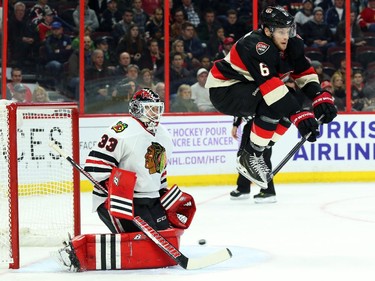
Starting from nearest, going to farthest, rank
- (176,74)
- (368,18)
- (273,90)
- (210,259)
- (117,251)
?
1. (273,90)
2. (117,251)
3. (210,259)
4. (176,74)
5. (368,18)

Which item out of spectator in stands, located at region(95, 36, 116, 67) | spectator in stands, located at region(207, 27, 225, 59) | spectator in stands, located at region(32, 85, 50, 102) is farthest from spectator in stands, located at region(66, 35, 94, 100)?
spectator in stands, located at region(207, 27, 225, 59)

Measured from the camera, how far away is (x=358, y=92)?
9258mm

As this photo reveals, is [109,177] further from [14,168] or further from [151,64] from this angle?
[151,64]

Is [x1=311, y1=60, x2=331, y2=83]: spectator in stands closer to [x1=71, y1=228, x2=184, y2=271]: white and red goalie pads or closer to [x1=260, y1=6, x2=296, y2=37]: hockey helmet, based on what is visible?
[x1=260, y1=6, x2=296, y2=37]: hockey helmet

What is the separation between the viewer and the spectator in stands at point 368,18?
30.7 ft

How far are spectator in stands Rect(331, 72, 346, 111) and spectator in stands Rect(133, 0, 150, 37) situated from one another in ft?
5.98

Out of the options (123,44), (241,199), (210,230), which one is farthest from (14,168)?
(123,44)

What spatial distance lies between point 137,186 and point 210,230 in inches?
56.6

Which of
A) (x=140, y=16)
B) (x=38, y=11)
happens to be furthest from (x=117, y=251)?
(x=140, y=16)

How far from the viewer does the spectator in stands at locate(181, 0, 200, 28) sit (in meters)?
8.98

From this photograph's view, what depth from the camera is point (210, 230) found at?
6426 millimetres

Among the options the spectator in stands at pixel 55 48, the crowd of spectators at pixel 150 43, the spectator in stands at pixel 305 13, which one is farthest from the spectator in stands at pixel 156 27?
the spectator in stands at pixel 305 13

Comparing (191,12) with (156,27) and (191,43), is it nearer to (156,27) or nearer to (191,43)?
(191,43)

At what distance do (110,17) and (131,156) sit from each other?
12.9 ft
